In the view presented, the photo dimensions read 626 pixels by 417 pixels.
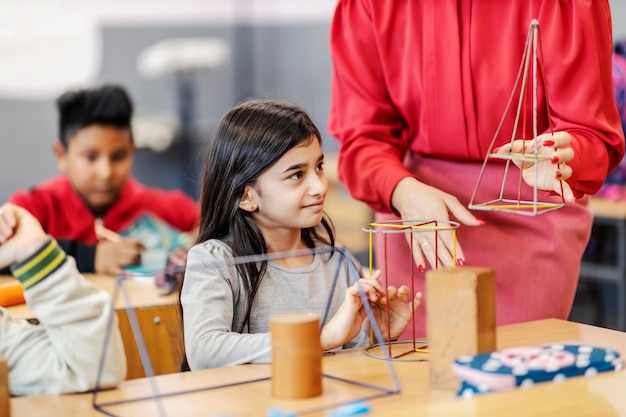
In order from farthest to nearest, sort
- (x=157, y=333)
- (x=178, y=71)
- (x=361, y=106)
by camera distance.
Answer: (x=178, y=71) < (x=157, y=333) < (x=361, y=106)

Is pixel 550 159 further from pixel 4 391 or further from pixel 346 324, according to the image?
pixel 4 391

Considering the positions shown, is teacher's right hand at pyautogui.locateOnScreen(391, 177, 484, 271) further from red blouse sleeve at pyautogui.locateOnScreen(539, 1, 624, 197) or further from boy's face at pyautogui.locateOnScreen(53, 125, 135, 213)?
boy's face at pyautogui.locateOnScreen(53, 125, 135, 213)

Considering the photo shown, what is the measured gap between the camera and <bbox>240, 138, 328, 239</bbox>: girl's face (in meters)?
1.61

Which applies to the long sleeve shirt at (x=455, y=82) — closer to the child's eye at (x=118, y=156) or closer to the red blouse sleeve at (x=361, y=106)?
the red blouse sleeve at (x=361, y=106)

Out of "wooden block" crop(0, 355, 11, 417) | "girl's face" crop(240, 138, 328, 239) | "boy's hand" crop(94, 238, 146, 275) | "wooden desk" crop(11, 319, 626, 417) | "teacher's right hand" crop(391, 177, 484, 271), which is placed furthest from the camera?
"boy's hand" crop(94, 238, 146, 275)

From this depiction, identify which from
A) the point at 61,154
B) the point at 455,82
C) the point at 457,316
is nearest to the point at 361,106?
the point at 455,82

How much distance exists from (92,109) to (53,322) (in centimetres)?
199

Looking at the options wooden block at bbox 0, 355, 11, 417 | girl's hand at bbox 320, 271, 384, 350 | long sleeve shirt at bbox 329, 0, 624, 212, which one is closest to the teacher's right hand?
long sleeve shirt at bbox 329, 0, 624, 212

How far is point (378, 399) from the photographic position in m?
1.13

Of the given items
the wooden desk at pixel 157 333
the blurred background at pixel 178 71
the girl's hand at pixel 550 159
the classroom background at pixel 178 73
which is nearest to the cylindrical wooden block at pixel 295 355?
the girl's hand at pixel 550 159

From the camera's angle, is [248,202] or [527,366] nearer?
[527,366]

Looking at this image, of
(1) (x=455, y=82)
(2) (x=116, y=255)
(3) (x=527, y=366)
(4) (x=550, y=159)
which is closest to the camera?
(3) (x=527, y=366)

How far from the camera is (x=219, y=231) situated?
1662mm

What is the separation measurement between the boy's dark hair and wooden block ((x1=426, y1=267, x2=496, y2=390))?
2.08 metres
